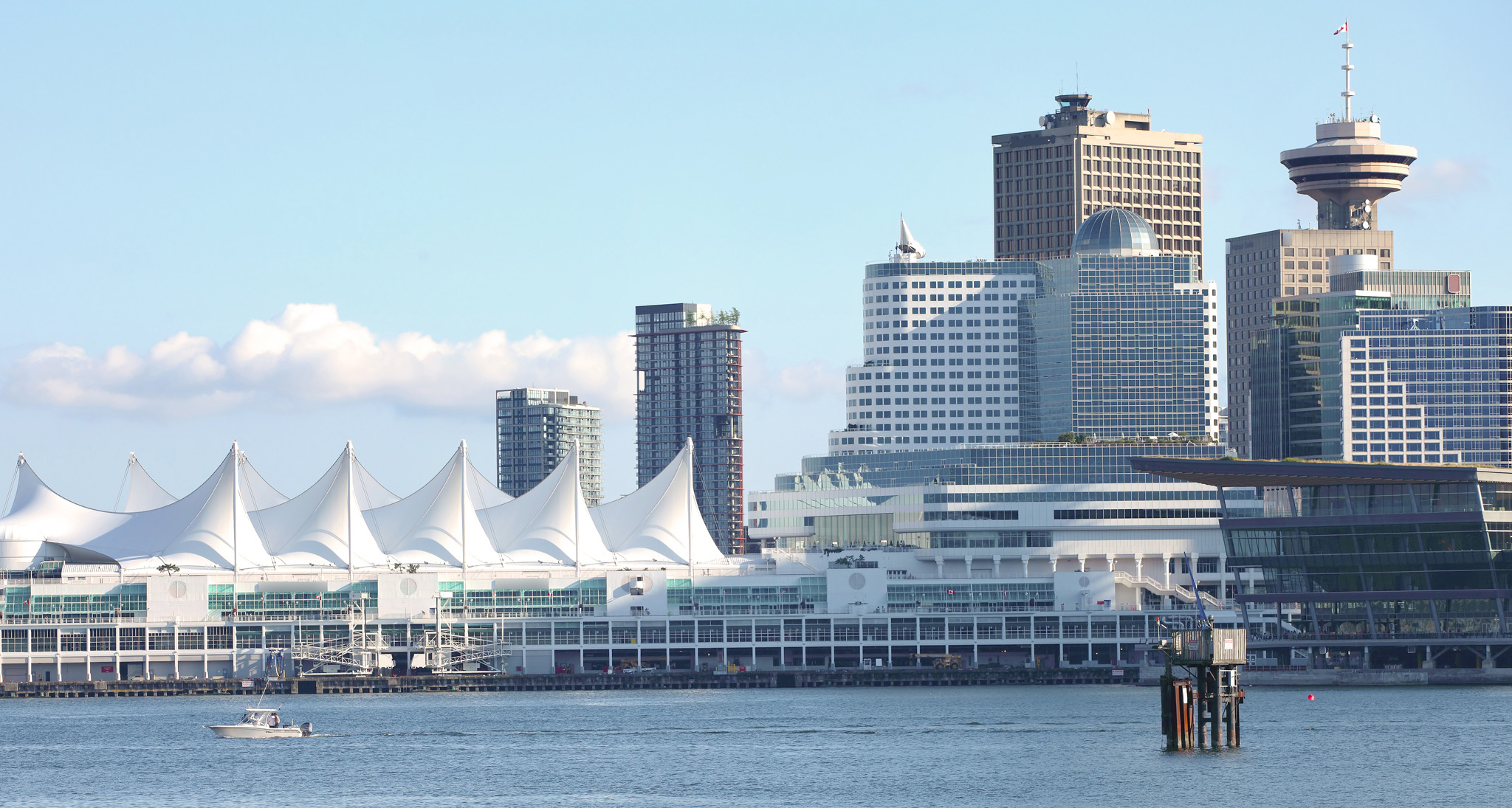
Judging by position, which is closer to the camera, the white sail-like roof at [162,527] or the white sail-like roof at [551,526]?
the white sail-like roof at [162,527]

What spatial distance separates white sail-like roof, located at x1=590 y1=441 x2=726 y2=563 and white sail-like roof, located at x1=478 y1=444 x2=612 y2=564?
Answer: 1.86 m

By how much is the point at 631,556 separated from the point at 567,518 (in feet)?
18.2

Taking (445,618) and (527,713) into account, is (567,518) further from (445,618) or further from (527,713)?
(527,713)

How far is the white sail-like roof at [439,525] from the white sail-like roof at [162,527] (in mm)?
9443

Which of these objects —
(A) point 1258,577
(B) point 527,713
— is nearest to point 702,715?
(B) point 527,713

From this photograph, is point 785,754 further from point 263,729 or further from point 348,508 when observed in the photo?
point 348,508

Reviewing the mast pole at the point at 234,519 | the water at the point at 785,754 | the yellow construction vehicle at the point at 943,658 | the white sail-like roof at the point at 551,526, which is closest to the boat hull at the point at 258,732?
the water at the point at 785,754

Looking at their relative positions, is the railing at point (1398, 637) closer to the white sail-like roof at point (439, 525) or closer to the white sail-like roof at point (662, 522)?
the white sail-like roof at point (662, 522)

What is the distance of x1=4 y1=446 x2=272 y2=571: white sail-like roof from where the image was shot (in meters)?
167

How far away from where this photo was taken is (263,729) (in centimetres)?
11719

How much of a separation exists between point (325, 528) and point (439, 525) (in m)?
7.84

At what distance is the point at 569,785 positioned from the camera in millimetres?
92312

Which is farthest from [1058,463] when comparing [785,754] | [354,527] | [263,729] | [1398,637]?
[785,754]

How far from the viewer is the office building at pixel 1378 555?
140 metres
